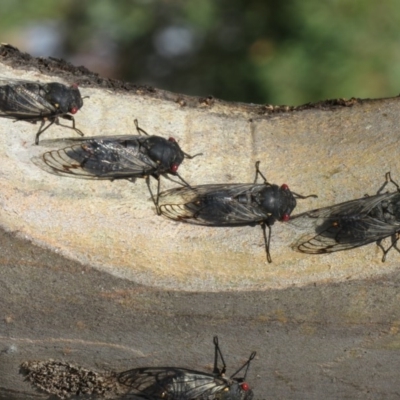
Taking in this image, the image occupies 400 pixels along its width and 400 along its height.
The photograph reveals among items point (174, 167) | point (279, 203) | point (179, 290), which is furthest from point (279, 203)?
point (179, 290)

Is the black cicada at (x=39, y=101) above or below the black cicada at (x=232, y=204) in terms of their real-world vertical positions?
above

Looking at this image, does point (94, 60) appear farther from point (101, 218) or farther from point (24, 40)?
point (101, 218)

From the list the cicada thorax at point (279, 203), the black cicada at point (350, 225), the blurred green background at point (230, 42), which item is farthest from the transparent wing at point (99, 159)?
the blurred green background at point (230, 42)

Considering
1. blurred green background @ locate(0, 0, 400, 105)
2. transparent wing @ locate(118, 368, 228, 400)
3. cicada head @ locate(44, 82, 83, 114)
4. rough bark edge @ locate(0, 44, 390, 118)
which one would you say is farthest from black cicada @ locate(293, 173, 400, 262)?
blurred green background @ locate(0, 0, 400, 105)

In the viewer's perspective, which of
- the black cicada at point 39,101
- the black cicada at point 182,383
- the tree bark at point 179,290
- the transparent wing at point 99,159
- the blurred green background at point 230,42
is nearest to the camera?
the tree bark at point 179,290

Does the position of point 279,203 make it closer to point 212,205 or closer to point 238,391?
point 212,205

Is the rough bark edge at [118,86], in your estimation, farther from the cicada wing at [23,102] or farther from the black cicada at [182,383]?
the black cicada at [182,383]
